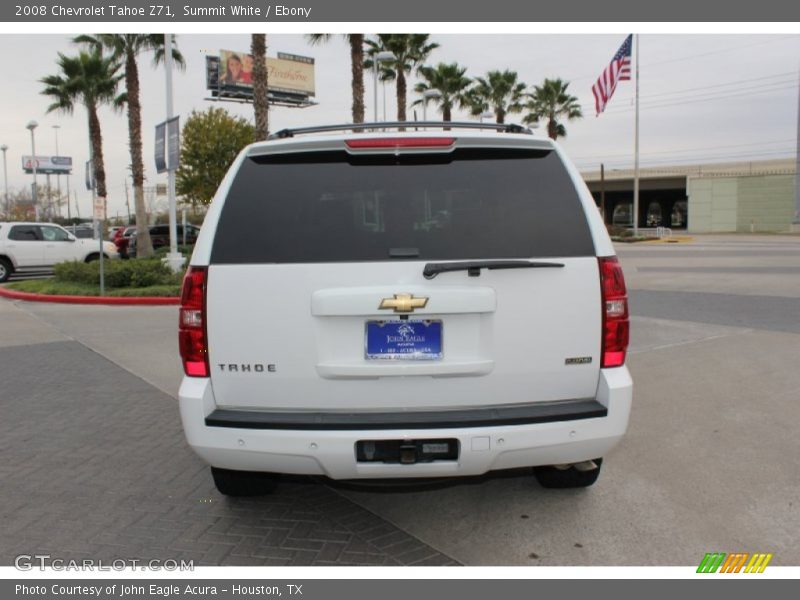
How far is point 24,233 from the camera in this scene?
21375 millimetres

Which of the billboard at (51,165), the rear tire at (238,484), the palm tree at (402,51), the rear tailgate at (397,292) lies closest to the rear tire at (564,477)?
the rear tailgate at (397,292)

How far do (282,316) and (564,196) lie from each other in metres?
1.48

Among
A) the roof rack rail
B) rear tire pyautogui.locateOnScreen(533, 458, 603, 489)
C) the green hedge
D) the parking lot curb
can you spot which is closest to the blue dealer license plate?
the roof rack rail

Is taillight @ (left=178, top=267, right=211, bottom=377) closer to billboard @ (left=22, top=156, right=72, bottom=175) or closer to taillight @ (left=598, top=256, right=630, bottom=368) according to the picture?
taillight @ (left=598, top=256, right=630, bottom=368)

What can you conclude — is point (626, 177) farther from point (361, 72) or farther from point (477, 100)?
point (361, 72)

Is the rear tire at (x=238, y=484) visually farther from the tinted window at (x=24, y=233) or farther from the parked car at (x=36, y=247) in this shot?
the tinted window at (x=24, y=233)

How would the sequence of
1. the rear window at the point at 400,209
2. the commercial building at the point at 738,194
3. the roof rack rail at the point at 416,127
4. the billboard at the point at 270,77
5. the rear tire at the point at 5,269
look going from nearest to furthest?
the rear window at the point at 400,209
the roof rack rail at the point at 416,127
the rear tire at the point at 5,269
the commercial building at the point at 738,194
the billboard at the point at 270,77

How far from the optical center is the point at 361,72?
78.5ft

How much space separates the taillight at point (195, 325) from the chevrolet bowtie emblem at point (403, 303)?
33.8 inches

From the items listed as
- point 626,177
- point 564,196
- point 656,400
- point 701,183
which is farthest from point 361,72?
point 626,177

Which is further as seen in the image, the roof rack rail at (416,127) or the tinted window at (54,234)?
the tinted window at (54,234)

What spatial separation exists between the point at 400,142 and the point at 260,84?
54.9 feet

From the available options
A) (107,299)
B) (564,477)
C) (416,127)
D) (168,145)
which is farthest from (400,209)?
(168,145)

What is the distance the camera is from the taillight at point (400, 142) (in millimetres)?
3207
